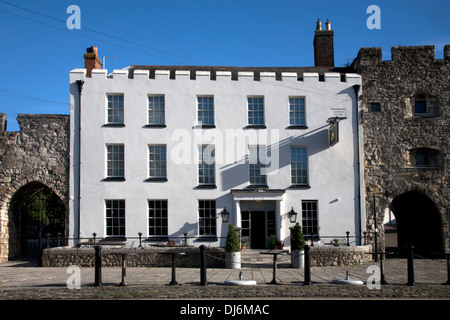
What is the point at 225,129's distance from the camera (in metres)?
21.8

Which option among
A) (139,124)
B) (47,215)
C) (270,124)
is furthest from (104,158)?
(47,215)

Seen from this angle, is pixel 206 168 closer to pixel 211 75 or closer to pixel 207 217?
pixel 207 217

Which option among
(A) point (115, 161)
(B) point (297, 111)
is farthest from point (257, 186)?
(A) point (115, 161)

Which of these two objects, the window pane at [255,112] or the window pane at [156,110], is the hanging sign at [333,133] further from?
the window pane at [156,110]

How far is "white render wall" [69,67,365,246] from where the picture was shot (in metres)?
21.1

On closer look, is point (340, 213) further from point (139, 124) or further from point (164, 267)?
point (139, 124)

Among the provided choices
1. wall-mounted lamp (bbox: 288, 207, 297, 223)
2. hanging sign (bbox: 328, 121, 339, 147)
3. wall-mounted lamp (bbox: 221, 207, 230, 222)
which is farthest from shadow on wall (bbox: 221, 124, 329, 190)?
wall-mounted lamp (bbox: 288, 207, 297, 223)

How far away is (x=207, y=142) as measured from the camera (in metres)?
21.7

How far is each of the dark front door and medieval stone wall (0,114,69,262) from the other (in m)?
9.04

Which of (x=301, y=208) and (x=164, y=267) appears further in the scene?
(x=301, y=208)

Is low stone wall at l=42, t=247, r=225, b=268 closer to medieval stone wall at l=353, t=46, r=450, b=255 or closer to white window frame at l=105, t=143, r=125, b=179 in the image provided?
white window frame at l=105, t=143, r=125, b=179

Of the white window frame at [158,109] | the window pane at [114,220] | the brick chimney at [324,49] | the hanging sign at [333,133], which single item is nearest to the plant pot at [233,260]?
the window pane at [114,220]

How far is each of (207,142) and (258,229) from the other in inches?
195

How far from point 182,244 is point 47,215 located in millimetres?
21368
